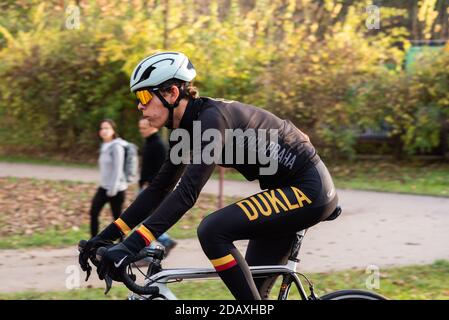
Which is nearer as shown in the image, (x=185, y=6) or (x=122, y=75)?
(x=185, y=6)

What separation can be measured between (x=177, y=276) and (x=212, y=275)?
186mm

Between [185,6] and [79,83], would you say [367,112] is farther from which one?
[79,83]

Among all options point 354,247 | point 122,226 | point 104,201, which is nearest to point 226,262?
point 122,226

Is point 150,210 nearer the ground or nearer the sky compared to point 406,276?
nearer the sky

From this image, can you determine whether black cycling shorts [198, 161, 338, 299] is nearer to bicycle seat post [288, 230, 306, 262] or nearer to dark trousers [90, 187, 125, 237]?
bicycle seat post [288, 230, 306, 262]

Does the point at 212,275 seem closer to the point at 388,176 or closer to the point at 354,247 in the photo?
the point at 354,247

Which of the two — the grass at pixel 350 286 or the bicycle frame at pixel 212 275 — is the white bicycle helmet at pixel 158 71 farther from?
the grass at pixel 350 286

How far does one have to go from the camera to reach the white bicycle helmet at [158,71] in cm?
376

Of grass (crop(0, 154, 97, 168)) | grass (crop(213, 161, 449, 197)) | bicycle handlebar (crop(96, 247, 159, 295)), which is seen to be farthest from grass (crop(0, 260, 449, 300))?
grass (crop(0, 154, 97, 168))

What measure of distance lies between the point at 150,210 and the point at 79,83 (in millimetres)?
12268

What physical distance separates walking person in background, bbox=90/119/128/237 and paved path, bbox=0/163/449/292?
63 cm

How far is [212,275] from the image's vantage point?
3.90m

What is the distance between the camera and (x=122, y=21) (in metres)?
15.2
